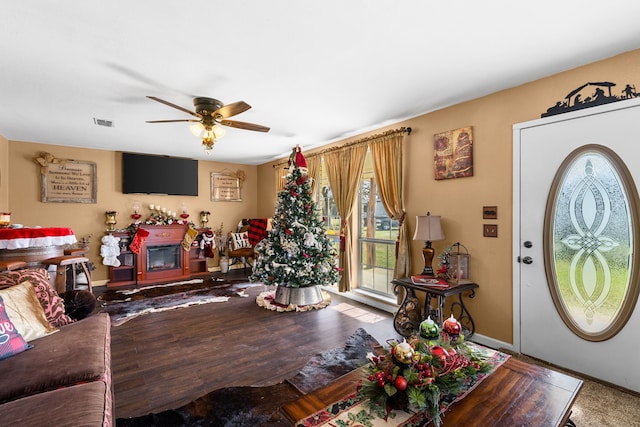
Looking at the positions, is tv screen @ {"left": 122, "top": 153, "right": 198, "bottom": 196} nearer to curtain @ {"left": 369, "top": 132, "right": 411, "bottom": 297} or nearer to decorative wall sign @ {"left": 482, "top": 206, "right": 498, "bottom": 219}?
curtain @ {"left": 369, "top": 132, "right": 411, "bottom": 297}

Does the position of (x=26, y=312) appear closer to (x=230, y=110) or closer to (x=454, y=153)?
(x=230, y=110)

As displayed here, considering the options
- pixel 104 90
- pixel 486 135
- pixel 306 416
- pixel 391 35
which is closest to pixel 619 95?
pixel 486 135

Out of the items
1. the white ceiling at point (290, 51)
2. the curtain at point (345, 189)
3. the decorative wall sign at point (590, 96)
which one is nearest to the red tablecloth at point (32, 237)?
the white ceiling at point (290, 51)

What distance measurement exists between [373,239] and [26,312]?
3.95 m

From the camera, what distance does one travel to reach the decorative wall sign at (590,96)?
2.32 m

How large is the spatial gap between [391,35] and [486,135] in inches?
66.4

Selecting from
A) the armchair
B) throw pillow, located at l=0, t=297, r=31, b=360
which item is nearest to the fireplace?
the armchair

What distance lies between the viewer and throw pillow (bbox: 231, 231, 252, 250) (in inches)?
273

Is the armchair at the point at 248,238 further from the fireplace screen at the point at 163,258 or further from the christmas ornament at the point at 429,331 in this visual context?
the christmas ornament at the point at 429,331

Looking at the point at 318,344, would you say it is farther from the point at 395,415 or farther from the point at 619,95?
the point at 619,95

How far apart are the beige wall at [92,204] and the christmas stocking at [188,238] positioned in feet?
1.82

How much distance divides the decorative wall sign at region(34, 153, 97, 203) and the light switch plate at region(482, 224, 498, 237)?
6.61 meters

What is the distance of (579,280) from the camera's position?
2.58 m

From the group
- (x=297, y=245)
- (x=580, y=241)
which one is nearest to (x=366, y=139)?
(x=297, y=245)
